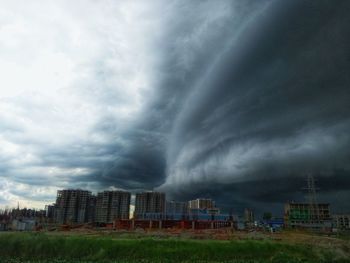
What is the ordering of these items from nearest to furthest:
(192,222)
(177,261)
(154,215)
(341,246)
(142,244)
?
(177,261), (142,244), (341,246), (192,222), (154,215)

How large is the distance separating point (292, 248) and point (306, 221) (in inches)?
6266

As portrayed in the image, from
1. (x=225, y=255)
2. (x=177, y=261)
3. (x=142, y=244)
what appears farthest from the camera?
A: (x=142, y=244)

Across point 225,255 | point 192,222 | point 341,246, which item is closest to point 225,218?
point 192,222

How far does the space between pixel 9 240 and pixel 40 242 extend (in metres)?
8.40

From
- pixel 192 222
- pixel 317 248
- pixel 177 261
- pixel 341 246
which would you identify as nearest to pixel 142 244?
pixel 177 261

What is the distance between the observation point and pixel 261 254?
188 ft

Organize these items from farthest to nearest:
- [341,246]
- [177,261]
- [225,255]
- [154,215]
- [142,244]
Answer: [154,215], [341,246], [142,244], [225,255], [177,261]

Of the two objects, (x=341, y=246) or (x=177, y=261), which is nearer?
(x=177, y=261)

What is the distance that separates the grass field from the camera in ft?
180

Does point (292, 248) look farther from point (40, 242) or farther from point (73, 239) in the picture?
point (40, 242)

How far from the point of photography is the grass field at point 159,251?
54969mm

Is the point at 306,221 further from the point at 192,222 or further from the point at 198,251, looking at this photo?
the point at 198,251

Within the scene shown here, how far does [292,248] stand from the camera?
60219 millimetres

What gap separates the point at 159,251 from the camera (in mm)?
56812
